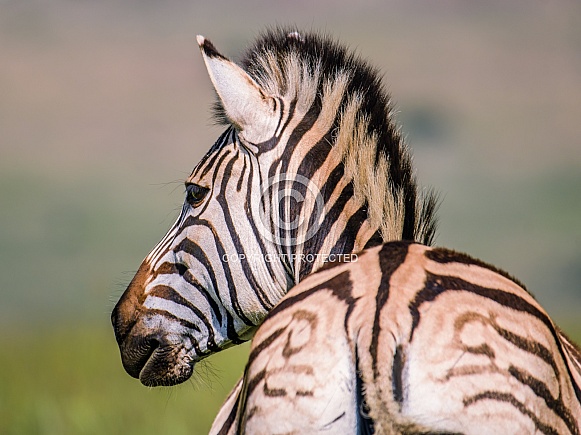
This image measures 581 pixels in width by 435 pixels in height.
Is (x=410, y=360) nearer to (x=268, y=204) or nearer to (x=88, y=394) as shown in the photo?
(x=268, y=204)

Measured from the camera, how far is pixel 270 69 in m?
3.26

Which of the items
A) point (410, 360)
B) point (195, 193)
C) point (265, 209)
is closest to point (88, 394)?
point (195, 193)

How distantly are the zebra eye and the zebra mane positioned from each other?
0.36 m

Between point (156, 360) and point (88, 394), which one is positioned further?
point (88, 394)

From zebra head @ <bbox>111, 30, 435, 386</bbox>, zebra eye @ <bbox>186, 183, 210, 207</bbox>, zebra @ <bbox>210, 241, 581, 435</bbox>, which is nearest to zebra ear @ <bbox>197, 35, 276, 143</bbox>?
zebra head @ <bbox>111, 30, 435, 386</bbox>

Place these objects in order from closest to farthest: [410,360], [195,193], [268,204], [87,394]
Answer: [410,360], [268,204], [195,193], [87,394]

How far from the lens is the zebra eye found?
307 centimetres

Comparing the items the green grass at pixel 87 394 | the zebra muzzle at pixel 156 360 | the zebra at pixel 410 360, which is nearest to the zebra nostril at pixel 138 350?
the zebra muzzle at pixel 156 360

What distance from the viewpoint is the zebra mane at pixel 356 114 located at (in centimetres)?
289

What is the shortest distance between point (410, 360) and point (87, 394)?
297 inches

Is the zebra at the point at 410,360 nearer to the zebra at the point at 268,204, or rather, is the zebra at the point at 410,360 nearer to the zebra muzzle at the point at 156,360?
the zebra at the point at 268,204

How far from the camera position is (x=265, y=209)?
9.73 ft

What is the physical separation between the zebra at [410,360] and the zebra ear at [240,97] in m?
1.20

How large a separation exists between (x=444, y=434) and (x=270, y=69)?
6.61 ft
